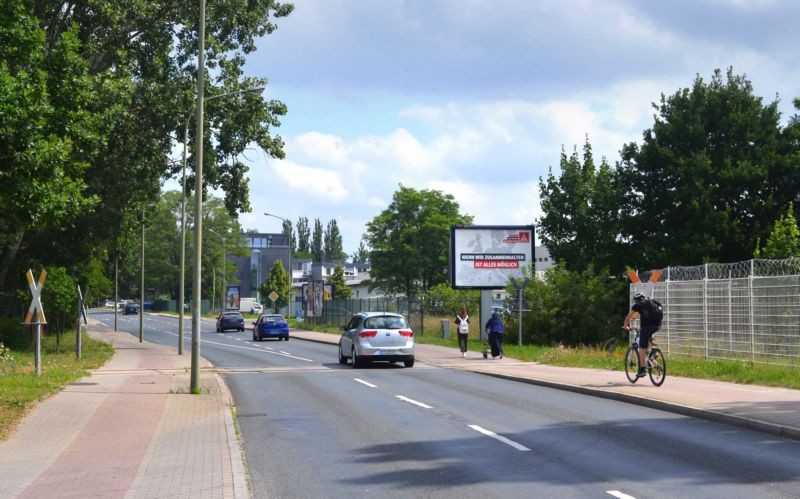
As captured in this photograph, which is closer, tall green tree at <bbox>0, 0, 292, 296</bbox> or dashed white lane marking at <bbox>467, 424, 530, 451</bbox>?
dashed white lane marking at <bbox>467, 424, 530, 451</bbox>

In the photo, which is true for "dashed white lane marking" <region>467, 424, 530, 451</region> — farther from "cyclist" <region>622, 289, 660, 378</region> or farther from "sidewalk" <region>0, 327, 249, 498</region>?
Result: "cyclist" <region>622, 289, 660, 378</region>

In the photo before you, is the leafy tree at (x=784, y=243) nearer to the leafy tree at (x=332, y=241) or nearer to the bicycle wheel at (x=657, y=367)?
the bicycle wheel at (x=657, y=367)

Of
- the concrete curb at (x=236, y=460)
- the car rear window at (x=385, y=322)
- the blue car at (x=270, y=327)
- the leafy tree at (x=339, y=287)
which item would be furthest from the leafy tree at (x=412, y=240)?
the concrete curb at (x=236, y=460)

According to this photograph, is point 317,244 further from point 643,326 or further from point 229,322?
point 643,326

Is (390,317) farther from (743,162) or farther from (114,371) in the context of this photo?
(743,162)

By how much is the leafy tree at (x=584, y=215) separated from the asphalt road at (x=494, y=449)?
112 ft

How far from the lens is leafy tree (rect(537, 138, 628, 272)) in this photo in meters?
50.5

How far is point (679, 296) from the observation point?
2433 cm

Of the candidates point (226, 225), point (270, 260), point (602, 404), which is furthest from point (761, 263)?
point (270, 260)

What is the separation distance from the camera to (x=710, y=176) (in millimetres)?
45000

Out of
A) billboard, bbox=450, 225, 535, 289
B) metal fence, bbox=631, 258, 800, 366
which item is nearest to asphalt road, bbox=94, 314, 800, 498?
metal fence, bbox=631, 258, 800, 366

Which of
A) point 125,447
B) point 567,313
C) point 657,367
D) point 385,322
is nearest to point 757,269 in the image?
point 657,367

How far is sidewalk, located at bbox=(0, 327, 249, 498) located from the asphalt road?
460 mm

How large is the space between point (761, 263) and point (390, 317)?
10.1 m
